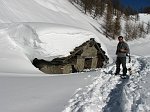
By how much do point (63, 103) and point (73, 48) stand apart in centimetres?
1268

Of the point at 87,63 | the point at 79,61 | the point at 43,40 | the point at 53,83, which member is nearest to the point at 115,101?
the point at 53,83

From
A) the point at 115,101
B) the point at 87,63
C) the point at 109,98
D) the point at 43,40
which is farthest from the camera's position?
the point at 87,63

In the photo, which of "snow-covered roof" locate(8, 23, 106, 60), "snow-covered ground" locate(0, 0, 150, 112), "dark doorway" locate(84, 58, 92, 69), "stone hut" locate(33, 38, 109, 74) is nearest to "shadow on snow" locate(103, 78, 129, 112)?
"snow-covered ground" locate(0, 0, 150, 112)

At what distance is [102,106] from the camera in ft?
32.2

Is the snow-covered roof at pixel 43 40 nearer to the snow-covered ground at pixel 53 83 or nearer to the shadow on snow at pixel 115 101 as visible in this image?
the snow-covered ground at pixel 53 83

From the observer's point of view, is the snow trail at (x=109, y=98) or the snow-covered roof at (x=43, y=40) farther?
the snow-covered roof at (x=43, y=40)

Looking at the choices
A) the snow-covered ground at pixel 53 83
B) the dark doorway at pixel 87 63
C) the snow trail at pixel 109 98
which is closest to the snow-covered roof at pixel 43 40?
the snow-covered ground at pixel 53 83

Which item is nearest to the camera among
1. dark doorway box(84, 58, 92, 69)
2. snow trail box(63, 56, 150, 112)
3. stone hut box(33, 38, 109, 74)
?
snow trail box(63, 56, 150, 112)

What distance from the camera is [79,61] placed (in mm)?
23969

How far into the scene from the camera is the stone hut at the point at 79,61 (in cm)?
2041

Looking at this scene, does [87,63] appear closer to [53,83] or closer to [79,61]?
[79,61]

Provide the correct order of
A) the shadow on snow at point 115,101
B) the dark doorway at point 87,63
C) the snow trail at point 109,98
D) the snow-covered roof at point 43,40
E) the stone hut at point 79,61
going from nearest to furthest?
1. the snow trail at point 109,98
2. the shadow on snow at point 115,101
3. the stone hut at point 79,61
4. the snow-covered roof at point 43,40
5. the dark doorway at point 87,63

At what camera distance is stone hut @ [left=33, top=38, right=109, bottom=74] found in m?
20.4

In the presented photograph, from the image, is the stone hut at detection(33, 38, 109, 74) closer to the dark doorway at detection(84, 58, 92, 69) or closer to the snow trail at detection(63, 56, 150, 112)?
the dark doorway at detection(84, 58, 92, 69)
